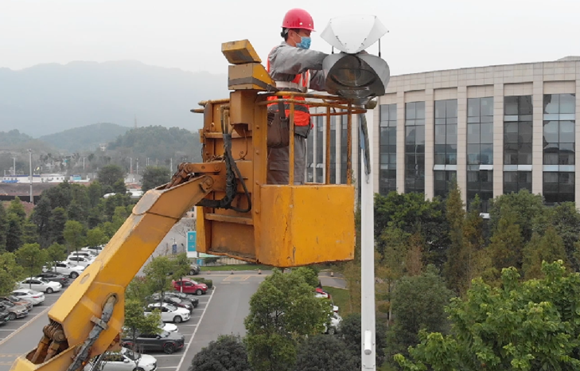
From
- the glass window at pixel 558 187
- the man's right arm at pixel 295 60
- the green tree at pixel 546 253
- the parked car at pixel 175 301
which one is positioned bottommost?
the parked car at pixel 175 301

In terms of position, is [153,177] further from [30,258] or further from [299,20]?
[299,20]

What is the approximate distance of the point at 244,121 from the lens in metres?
4.67

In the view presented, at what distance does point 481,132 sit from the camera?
32.3 m

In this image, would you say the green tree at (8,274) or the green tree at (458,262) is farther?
the green tree at (8,274)

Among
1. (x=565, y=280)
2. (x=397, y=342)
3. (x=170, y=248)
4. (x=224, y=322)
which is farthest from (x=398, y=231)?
(x=170, y=248)

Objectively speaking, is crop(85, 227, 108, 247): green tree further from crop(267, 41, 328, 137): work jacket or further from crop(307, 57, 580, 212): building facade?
crop(267, 41, 328, 137): work jacket

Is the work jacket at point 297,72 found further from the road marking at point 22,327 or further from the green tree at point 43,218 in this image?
the green tree at point 43,218

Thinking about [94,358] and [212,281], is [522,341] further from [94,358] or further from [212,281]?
[212,281]

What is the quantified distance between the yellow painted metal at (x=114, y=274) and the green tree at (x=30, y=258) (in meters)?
26.5

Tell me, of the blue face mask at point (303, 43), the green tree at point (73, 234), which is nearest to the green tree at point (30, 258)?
the green tree at point (73, 234)

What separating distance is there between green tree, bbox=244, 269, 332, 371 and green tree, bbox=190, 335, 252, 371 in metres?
0.25

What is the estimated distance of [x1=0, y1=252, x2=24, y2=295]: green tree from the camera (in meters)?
23.8

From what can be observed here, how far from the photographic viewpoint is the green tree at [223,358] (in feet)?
52.9

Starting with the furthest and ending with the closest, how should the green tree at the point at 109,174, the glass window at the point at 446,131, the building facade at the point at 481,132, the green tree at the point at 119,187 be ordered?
1. the green tree at the point at 109,174
2. the green tree at the point at 119,187
3. the glass window at the point at 446,131
4. the building facade at the point at 481,132
